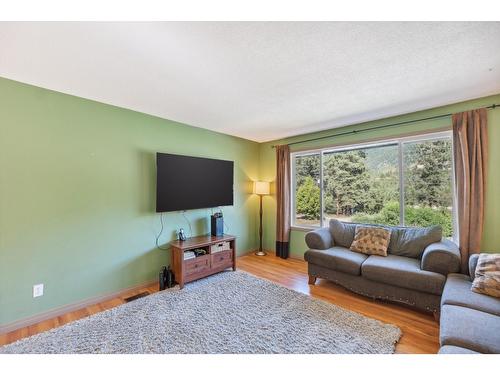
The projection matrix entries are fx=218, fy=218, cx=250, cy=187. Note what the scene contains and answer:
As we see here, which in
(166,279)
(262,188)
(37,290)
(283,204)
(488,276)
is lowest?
(166,279)

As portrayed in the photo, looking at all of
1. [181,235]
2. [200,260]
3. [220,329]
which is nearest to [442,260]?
[220,329]

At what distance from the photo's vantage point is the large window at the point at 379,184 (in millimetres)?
2838

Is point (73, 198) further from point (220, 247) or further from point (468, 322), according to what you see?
point (468, 322)

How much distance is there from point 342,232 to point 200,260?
6.99ft

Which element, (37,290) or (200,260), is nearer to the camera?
(37,290)

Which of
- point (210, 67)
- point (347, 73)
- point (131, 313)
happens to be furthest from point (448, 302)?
point (131, 313)

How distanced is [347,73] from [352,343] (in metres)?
2.31

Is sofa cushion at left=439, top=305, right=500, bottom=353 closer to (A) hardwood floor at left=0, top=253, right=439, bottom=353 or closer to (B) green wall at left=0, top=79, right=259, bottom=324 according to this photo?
(A) hardwood floor at left=0, top=253, right=439, bottom=353

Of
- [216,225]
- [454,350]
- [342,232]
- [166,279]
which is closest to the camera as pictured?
[454,350]

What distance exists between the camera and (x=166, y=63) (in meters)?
1.80

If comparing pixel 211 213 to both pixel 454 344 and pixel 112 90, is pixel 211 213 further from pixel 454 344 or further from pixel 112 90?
pixel 454 344

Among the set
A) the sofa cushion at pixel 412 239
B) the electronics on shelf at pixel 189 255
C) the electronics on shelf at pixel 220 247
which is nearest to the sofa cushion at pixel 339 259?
the sofa cushion at pixel 412 239

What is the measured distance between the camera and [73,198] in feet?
7.82

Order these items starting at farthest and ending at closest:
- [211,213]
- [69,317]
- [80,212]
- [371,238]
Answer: [211,213], [371,238], [80,212], [69,317]
